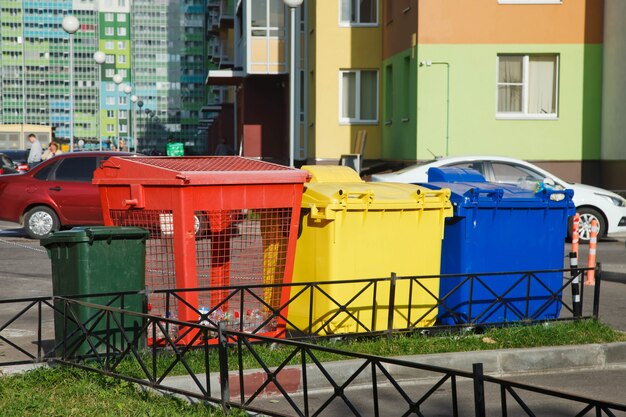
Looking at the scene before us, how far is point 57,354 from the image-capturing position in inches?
313

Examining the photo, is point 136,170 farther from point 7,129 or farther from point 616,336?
point 7,129

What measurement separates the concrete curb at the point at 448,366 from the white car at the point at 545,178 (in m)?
10.1

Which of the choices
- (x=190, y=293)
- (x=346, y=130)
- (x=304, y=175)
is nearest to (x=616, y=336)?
(x=304, y=175)

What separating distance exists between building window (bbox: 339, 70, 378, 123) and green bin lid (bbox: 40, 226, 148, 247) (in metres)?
22.2

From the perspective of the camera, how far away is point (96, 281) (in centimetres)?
802

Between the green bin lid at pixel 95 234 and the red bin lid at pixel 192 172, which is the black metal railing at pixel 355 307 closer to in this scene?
the green bin lid at pixel 95 234

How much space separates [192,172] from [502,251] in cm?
308

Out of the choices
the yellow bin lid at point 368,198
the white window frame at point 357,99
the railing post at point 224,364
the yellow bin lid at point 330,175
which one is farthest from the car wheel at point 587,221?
the railing post at point 224,364

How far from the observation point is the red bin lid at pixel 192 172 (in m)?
8.23

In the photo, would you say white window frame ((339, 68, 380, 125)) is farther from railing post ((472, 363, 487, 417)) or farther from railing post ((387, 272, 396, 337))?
railing post ((472, 363, 487, 417))

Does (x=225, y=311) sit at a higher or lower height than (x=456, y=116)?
lower

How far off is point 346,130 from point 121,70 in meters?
138

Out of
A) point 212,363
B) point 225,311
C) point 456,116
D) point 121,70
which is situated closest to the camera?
point 212,363

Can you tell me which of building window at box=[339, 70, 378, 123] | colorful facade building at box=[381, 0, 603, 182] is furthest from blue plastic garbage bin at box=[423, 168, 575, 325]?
building window at box=[339, 70, 378, 123]
